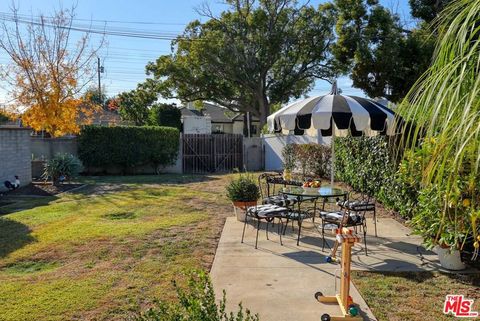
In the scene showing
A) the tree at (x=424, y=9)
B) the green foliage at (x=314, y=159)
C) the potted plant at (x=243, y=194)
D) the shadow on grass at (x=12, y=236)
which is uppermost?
the tree at (x=424, y=9)

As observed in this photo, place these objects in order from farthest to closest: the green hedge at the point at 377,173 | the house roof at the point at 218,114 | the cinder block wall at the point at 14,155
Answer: the house roof at the point at 218,114, the cinder block wall at the point at 14,155, the green hedge at the point at 377,173

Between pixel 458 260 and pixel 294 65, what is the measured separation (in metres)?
22.7

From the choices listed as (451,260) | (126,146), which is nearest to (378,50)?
(451,260)

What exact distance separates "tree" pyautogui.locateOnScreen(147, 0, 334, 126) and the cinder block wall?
43.3 feet

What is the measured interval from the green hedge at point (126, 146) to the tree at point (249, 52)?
8515 millimetres

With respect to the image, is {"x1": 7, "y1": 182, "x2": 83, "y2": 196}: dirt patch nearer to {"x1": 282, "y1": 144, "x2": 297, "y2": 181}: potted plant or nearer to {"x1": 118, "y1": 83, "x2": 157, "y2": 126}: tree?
{"x1": 282, "y1": 144, "x2": 297, "y2": 181}: potted plant

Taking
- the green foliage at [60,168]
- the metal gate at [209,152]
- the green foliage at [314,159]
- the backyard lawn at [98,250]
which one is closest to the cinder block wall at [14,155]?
the green foliage at [60,168]

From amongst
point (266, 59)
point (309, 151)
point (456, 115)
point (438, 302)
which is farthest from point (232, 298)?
point (266, 59)

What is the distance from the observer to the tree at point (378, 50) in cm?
1169

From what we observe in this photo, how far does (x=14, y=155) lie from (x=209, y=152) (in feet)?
27.5

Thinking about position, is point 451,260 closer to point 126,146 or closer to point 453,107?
point 453,107

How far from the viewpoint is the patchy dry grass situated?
3439 millimetres

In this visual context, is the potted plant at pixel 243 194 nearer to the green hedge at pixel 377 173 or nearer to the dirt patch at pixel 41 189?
the green hedge at pixel 377 173

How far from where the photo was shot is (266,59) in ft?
79.2
